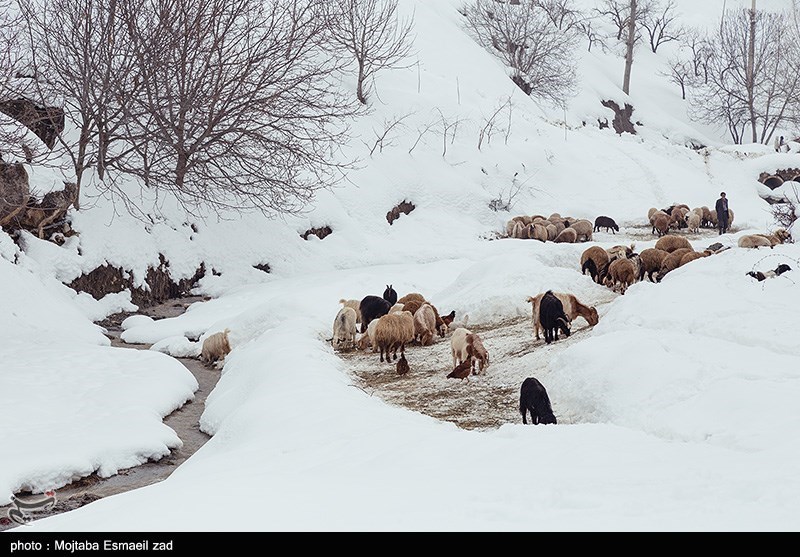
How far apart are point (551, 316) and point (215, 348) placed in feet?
20.0

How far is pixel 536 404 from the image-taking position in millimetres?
8055

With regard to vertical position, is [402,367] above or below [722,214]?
below

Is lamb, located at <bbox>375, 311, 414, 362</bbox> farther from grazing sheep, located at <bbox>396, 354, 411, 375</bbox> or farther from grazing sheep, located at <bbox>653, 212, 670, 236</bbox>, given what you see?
grazing sheep, located at <bbox>653, 212, 670, 236</bbox>

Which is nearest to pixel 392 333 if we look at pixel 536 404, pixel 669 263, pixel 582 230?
pixel 536 404

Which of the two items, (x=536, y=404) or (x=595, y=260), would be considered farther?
(x=595, y=260)

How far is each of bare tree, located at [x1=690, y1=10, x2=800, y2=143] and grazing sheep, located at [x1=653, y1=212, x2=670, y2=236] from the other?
24987mm

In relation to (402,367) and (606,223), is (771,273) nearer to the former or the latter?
(402,367)

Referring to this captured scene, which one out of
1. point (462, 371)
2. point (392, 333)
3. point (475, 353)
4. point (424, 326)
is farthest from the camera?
point (424, 326)

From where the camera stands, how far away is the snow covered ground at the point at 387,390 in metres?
4.64

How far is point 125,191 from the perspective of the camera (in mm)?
20422

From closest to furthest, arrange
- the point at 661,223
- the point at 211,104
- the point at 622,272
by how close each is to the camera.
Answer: the point at 622,272 < the point at 211,104 < the point at 661,223

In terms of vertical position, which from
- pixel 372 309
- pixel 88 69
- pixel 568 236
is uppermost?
pixel 88 69

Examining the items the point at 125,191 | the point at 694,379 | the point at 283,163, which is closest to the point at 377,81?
the point at 283,163
